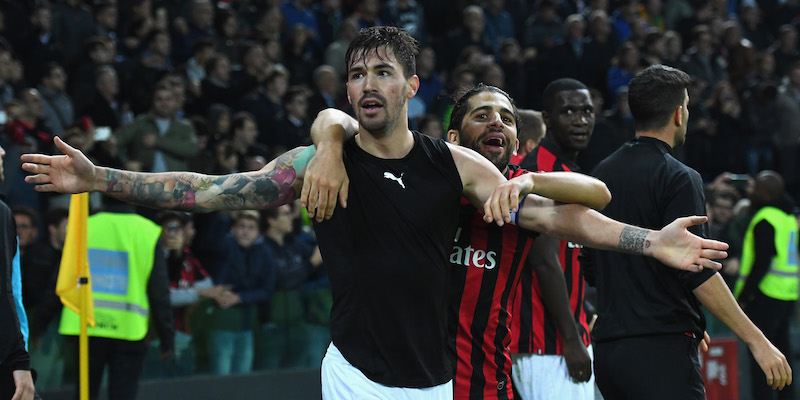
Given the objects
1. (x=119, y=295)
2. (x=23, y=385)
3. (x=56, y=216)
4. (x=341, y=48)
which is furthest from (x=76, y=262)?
(x=341, y=48)

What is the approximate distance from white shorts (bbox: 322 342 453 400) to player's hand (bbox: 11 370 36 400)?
2080mm

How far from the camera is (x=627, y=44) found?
14625mm

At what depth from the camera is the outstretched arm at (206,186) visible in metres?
3.89

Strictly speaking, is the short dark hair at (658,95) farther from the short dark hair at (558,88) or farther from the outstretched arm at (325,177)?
the outstretched arm at (325,177)

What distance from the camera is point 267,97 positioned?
39.4 feet

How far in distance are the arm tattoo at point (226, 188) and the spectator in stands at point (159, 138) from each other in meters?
6.39

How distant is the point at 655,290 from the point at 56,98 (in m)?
7.87

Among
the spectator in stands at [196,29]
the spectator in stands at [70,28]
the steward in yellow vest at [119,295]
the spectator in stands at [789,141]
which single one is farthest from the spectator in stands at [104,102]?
the spectator in stands at [789,141]

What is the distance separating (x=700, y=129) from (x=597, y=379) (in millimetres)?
10142

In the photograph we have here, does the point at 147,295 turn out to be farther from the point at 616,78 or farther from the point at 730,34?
the point at 730,34

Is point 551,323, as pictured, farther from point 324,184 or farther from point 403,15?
point 403,15

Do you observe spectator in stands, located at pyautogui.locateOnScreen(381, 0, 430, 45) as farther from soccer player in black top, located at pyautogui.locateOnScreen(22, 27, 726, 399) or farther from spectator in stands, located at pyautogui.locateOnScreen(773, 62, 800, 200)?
soccer player in black top, located at pyautogui.locateOnScreen(22, 27, 726, 399)

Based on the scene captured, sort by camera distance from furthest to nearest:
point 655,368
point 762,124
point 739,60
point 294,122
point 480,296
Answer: point 739,60
point 762,124
point 294,122
point 655,368
point 480,296

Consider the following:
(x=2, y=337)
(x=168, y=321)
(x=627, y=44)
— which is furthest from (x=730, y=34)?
(x=2, y=337)
